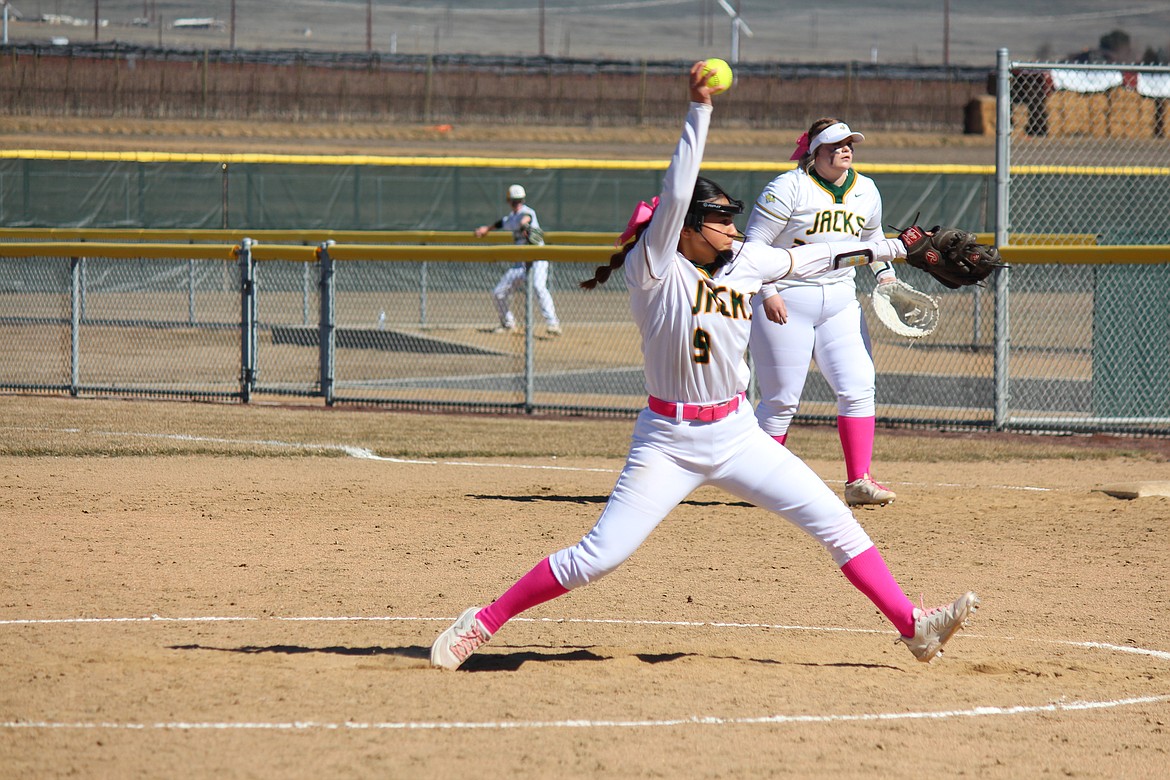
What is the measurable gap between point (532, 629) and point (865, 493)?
9.59ft

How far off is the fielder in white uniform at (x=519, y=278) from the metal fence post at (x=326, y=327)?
3.76m

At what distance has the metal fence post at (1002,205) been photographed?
11.6 meters

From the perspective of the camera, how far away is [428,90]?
49.9 m

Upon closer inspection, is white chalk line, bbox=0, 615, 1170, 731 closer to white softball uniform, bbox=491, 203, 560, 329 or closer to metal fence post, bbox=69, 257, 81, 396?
metal fence post, bbox=69, 257, 81, 396

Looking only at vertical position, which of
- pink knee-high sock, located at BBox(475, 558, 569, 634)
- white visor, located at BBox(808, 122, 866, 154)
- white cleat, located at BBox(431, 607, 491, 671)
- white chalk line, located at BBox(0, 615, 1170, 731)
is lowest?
white chalk line, located at BBox(0, 615, 1170, 731)

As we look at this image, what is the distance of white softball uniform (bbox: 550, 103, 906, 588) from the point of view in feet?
15.7

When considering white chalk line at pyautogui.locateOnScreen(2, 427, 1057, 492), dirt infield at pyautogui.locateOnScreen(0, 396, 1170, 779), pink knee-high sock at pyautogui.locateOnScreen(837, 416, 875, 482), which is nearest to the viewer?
dirt infield at pyautogui.locateOnScreen(0, 396, 1170, 779)

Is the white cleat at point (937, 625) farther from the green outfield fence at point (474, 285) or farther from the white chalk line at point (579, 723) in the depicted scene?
the green outfield fence at point (474, 285)

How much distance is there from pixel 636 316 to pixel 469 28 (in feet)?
322

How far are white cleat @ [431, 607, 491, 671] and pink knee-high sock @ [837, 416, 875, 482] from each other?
3.59 m

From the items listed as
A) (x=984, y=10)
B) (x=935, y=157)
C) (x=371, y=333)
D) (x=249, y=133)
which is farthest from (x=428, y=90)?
(x=984, y=10)

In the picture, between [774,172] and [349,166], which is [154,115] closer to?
[349,166]

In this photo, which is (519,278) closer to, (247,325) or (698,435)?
(247,325)

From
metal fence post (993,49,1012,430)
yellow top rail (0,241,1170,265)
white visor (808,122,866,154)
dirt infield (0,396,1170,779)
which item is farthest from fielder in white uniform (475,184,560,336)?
white visor (808,122,866,154)
